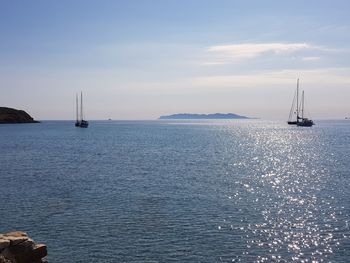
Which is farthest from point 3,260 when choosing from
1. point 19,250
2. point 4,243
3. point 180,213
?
point 180,213

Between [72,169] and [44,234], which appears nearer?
[44,234]

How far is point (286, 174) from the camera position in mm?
70750

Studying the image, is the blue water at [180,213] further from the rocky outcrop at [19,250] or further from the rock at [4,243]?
the rock at [4,243]

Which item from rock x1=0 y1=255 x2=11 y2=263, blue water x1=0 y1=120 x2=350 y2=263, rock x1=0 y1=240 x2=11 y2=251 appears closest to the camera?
rock x1=0 y1=255 x2=11 y2=263

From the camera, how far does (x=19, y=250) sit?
24.7m

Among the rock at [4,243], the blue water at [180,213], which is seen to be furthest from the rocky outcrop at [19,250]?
the blue water at [180,213]

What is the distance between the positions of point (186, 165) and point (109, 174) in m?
18.8

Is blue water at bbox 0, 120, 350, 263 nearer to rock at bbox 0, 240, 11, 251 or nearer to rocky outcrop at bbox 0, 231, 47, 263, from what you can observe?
rocky outcrop at bbox 0, 231, 47, 263

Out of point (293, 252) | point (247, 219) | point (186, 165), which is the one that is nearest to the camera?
point (293, 252)

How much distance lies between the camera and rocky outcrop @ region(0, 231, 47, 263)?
2392 cm

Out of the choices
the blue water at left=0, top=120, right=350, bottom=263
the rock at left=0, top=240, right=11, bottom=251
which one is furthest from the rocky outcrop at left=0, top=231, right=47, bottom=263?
the blue water at left=0, top=120, right=350, bottom=263

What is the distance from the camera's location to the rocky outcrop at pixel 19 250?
23.9 m

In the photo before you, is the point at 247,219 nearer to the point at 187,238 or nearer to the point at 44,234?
the point at 187,238

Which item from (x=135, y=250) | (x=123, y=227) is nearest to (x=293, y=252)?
(x=135, y=250)
